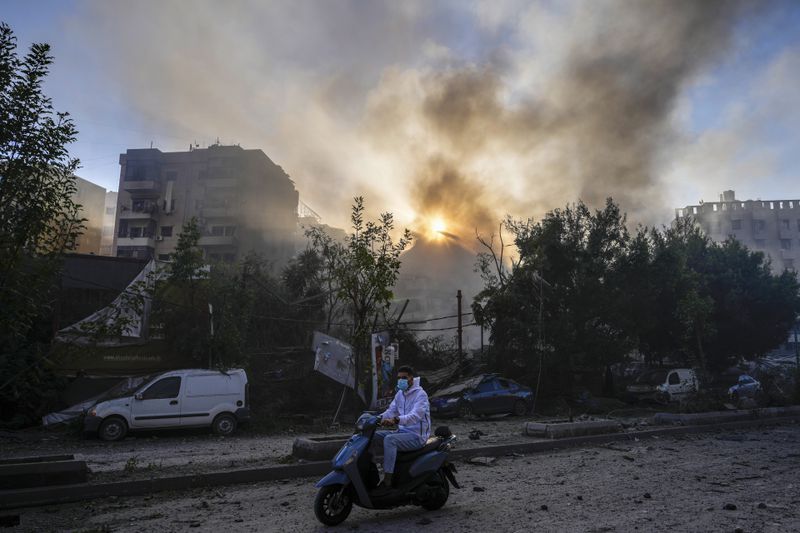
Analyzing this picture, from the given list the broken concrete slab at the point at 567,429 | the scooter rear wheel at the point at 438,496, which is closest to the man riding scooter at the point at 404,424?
the scooter rear wheel at the point at 438,496

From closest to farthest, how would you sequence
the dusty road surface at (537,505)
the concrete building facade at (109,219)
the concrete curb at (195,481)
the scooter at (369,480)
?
the scooter at (369,480), the dusty road surface at (537,505), the concrete curb at (195,481), the concrete building facade at (109,219)

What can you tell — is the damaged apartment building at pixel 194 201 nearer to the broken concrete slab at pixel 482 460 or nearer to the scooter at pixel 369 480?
the broken concrete slab at pixel 482 460

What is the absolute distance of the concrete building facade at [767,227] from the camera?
257 ft

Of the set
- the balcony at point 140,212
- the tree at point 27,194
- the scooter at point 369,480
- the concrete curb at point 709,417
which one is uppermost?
the balcony at point 140,212

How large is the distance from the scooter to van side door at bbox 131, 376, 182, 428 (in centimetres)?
1052

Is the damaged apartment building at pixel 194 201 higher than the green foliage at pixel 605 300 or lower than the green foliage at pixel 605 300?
higher

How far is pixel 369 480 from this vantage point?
577 cm

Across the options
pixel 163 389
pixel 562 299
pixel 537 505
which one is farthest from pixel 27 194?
pixel 562 299

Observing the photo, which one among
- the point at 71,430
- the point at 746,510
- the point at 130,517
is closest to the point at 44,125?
the point at 130,517

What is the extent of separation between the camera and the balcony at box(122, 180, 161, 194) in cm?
5516

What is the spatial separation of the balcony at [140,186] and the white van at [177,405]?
46062 mm

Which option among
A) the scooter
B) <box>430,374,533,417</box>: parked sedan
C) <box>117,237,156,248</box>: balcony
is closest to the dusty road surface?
the scooter

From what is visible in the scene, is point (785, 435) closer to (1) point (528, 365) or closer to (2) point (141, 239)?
(1) point (528, 365)

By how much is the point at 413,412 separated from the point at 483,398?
14.3 m
